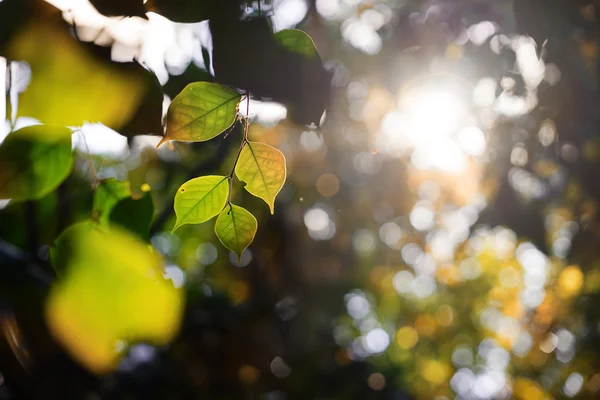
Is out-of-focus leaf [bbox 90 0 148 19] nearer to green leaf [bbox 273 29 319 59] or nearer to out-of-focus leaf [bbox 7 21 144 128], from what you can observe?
out-of-focus leaf [bbox 7 21 144 128]

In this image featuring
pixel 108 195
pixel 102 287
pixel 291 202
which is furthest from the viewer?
pixel 291 202

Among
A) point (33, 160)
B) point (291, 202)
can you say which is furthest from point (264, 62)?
point (291, 202)

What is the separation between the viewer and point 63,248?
0.57m

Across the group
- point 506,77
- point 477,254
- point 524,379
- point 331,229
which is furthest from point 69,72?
point 524,379

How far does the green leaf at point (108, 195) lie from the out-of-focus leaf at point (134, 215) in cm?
1

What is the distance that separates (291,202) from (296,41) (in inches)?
104

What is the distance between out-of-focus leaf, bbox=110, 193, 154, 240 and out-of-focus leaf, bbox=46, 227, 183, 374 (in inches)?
0.7

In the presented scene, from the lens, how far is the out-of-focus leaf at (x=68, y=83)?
48 cm

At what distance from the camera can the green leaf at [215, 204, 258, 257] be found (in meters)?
0.52

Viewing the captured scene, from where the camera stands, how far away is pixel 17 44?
0.49m

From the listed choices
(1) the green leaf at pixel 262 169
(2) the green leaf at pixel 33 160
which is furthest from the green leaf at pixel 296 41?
(2) the green leaf at pixel 33 160

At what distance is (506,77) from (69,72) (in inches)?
39.9

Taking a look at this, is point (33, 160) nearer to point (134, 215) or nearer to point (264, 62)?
point (134, 215)

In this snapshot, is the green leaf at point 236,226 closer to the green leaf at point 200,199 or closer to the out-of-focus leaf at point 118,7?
the green leaf at point 200,199
